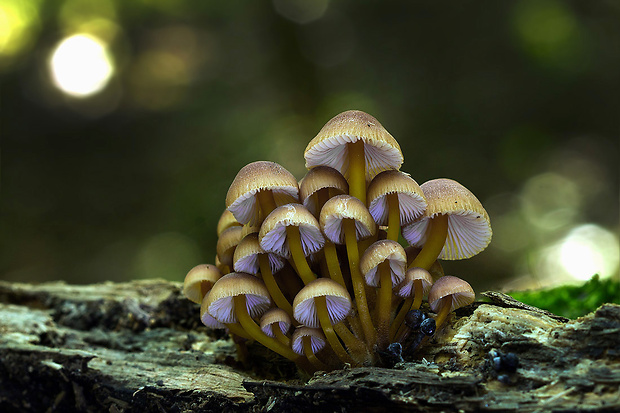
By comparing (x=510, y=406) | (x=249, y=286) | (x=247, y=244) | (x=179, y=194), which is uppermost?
(x=179, y=194)

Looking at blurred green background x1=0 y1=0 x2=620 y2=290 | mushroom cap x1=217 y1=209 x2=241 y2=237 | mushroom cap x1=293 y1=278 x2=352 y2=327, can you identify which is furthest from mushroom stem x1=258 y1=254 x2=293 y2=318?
blurred green background x1=0 y1=0 x2=620 y2=290

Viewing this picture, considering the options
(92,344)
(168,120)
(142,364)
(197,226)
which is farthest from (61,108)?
(142,364)

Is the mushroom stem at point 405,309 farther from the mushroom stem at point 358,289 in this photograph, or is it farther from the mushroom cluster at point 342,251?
the mushroom stem at point 358,289

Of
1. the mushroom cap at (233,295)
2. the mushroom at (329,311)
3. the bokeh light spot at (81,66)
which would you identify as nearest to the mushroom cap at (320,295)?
the mushroom at (329,311)

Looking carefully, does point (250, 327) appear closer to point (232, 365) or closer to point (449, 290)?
point (232, 365)

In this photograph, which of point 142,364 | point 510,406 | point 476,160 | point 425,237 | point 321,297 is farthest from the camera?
point 476,160

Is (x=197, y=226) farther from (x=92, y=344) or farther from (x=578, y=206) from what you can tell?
(x=578, y=206)
